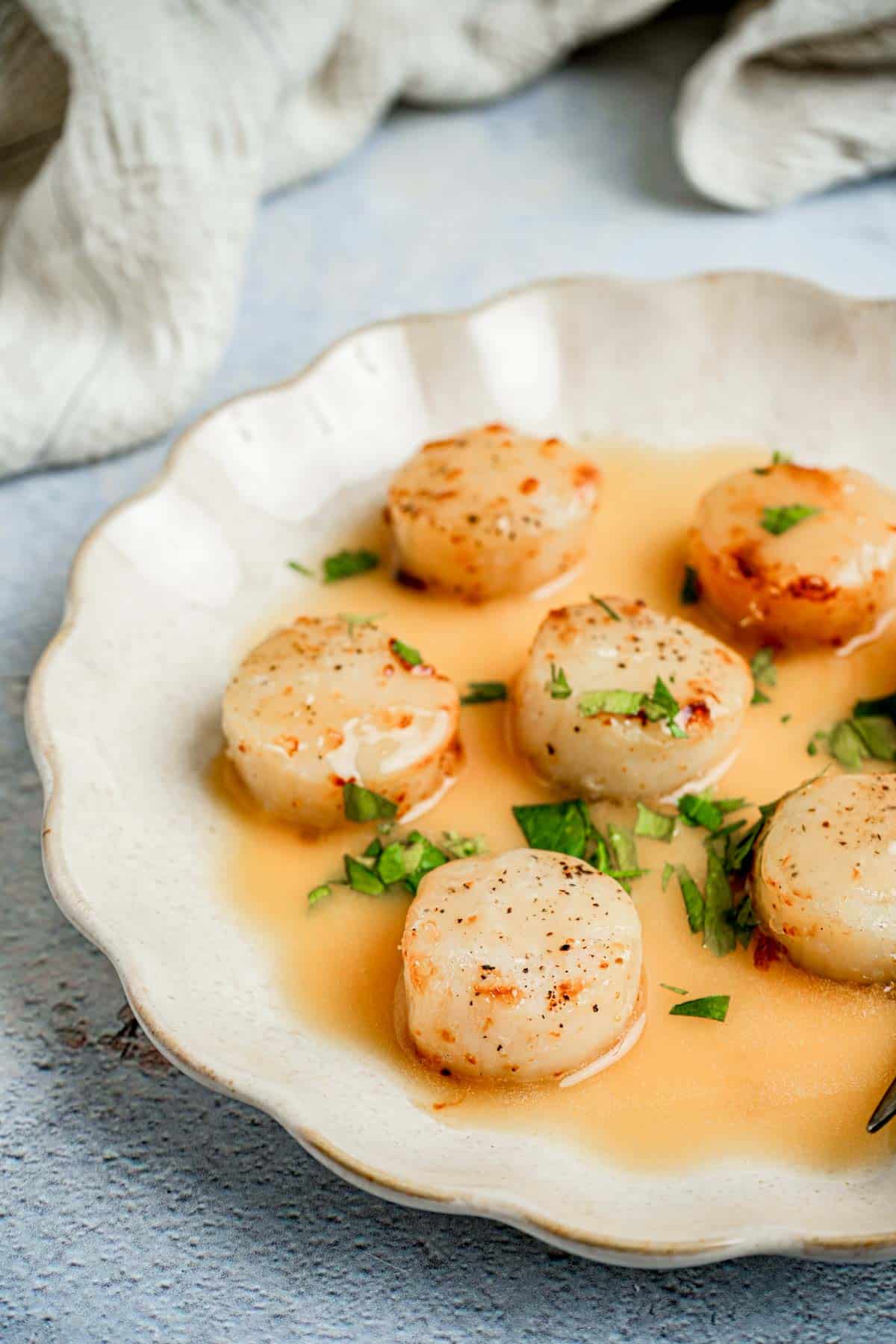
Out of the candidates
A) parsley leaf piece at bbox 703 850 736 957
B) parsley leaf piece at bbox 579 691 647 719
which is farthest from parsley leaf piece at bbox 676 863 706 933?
parsley leaf piece at bbox 579 691 647 719

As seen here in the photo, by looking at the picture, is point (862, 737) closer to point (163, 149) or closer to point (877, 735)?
point (877, 735)

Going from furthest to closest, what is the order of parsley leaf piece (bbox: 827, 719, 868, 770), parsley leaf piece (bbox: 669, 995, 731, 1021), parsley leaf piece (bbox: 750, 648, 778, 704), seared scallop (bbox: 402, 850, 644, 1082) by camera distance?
parsley leaf piece (bbox: 750, 648, 778, 704) < parsley leaf piece (bbox: 827, 719, 868, 770) < parsley leaf piece (bbox: 669, 995, 731, 1021) < seared scallop (bbox: 402, 850, 644, 1082)

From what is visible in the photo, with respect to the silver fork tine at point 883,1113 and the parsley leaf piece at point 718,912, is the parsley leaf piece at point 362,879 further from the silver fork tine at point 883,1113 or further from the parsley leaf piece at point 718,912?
the silver fork tine at point 883,1113

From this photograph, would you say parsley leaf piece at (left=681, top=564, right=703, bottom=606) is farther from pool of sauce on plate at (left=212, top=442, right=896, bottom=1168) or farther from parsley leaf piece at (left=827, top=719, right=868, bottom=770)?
parsley leaf piece at (left=827, top=719, right=868, bottom=770)

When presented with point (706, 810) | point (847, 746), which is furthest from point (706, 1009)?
point (847, 746)

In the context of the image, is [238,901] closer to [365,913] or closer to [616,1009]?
[365,913]

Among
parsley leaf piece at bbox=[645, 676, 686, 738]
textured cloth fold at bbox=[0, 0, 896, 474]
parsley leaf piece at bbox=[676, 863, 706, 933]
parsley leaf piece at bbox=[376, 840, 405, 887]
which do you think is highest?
textured cloth fold at bbox=[0, 0, 896, 474]
